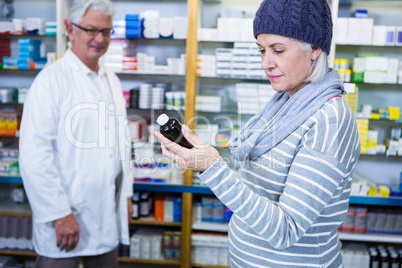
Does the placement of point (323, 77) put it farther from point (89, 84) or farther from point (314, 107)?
point (89, 84)

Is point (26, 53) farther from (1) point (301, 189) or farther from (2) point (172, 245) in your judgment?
(1) point (301, 189)

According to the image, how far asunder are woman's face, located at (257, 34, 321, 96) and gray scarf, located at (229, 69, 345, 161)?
0.05m

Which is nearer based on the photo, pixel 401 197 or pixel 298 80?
pixel 298 80

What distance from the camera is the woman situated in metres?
1.17

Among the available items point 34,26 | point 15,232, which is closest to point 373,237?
point 15,232

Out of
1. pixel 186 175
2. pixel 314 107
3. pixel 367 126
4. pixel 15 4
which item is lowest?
pixel 186 175

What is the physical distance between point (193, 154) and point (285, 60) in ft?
1.47

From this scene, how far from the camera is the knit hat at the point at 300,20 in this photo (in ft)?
4.11

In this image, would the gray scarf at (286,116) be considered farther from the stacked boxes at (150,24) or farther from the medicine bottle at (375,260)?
the medicine bottle at (375,260)

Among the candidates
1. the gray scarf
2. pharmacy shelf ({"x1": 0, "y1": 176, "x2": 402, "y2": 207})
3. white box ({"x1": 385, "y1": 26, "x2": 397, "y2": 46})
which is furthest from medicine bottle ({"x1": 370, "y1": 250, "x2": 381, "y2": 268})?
the gray scarf

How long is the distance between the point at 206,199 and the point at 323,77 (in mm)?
2332

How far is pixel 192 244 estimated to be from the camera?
3.53 m

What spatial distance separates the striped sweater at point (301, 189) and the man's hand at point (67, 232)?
1.23m

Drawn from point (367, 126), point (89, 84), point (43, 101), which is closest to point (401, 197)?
point (367, 126)
